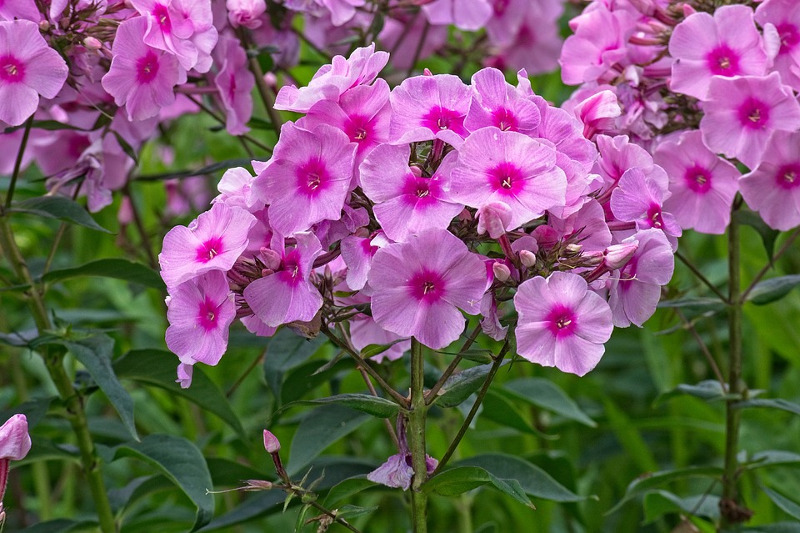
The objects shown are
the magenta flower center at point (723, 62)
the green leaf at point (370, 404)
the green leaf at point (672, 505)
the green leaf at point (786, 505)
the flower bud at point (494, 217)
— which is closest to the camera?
the flower bud at point (494, 217)

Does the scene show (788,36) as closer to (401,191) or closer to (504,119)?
(504,119)

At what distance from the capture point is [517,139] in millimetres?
938

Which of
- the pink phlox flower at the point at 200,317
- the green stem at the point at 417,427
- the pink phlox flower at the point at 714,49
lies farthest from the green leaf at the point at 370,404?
the pink phlox flower at the point at 714,49

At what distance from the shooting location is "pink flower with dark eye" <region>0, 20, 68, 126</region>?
118cm

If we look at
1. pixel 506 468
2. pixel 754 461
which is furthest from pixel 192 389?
pixel 754 461

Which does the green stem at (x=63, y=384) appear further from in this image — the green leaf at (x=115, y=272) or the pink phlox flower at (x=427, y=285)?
the pink phlox flower at (x=427, y=285)

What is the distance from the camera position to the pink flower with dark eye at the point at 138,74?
4.07 feet

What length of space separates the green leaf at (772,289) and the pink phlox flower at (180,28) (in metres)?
0.83

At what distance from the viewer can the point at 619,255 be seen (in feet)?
3.03

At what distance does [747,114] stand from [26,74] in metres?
0.87

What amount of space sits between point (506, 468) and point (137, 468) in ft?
3.29

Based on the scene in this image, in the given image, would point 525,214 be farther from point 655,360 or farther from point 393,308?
point 655,360

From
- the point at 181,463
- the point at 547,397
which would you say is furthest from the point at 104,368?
the point at 547,397

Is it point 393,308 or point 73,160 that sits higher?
point 393,308
